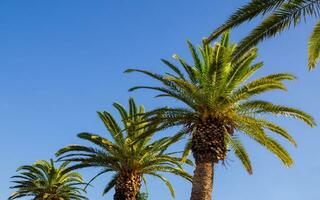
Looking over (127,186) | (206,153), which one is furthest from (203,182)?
(127,186)

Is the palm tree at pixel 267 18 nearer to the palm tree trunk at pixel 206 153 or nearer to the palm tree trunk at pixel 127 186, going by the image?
the palm tree trunk at pixel 206 153

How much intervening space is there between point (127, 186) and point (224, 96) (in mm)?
9364

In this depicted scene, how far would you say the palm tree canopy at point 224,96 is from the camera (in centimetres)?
2255

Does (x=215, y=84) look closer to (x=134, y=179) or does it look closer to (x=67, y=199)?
(x=134, y=179)

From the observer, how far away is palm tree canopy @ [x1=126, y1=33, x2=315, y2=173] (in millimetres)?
22547

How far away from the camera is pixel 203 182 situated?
69.8 feet

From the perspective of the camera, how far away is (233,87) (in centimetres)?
2298

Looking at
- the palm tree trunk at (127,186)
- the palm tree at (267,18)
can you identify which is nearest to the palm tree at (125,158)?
the palm tree trunk at (127,186)

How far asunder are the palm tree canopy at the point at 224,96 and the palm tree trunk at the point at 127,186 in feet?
21.8

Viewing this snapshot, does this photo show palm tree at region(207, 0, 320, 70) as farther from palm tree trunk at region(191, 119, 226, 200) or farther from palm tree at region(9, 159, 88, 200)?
palm tree at region(9, 159, 88, 200)

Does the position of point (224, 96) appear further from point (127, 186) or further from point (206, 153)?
point (127, 186)

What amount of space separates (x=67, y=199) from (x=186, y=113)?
67.7 ft

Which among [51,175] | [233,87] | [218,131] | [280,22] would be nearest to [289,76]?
[233,87]

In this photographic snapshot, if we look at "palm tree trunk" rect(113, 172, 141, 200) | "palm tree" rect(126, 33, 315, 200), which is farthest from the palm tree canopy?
"palm tree trunk" rect(113, 172, 141, 200)
